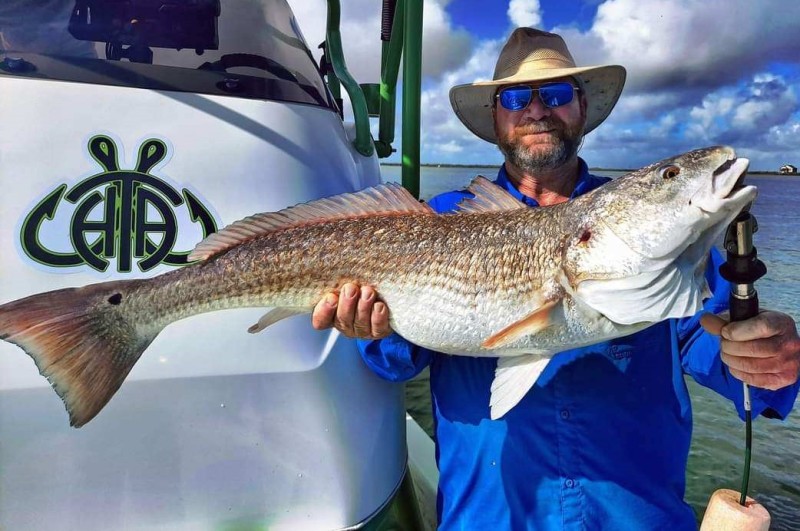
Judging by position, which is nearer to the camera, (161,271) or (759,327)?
(759,327)

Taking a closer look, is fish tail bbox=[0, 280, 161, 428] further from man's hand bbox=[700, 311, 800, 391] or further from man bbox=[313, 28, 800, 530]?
man's hand bbox=[700, 311, 800, 391]

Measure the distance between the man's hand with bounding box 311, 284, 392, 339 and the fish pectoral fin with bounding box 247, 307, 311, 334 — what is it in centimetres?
10

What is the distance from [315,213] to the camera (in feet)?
7.21

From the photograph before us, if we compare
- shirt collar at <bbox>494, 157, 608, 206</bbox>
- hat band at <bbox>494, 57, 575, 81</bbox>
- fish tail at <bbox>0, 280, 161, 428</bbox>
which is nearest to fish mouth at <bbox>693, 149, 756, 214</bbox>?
shirt collar at <bbox>494, 157, 608, 206</bbox>

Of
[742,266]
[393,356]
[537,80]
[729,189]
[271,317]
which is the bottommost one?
[393,356]

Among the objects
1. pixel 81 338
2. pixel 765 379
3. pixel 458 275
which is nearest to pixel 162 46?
pixel 81 338

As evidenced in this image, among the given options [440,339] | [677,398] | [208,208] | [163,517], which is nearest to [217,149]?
[208,208]

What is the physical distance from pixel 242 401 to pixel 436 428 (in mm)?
945

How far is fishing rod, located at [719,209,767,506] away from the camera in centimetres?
173

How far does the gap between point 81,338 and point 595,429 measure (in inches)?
78.4

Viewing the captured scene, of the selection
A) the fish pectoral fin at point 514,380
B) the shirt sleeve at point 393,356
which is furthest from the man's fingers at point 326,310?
the fish pectoral fin at point 514,380

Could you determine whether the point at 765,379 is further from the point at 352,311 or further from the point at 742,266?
the point at 352,311

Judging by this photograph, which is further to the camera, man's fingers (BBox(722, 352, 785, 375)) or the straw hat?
the straw hat

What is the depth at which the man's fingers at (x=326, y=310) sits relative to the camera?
2137 millimetres
